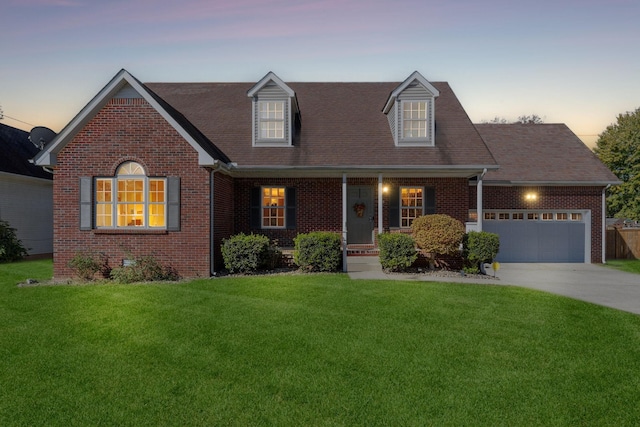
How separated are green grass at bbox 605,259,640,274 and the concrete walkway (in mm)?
613

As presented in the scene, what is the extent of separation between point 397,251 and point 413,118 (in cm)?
576

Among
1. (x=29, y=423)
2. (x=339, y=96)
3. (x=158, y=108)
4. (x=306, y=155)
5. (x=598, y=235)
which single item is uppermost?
(x=339, y=96)

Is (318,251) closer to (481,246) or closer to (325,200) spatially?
(325,200)

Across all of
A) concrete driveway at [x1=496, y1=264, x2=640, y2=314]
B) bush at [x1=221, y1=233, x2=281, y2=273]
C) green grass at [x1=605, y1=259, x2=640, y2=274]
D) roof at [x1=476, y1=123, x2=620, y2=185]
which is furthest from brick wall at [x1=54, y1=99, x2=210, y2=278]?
green grass at [x1=605, y1=259, x2=640, y2=274]

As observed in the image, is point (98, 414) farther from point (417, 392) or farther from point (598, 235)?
point (598, 235)

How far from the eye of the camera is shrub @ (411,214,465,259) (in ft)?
42.0

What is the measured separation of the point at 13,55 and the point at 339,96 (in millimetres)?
12876

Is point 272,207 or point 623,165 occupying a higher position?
point 623,165

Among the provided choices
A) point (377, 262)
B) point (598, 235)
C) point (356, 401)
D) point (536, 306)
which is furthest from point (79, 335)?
point (598, 235)

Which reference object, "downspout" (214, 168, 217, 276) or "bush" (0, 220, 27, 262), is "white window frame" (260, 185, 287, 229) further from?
"bush" (0, 220, 27, 262)

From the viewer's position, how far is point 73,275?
12242 millimetres

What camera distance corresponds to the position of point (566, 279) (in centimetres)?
1284

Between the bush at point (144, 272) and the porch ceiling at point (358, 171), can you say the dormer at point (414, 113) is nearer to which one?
the porch ceiling at point (358, 171)

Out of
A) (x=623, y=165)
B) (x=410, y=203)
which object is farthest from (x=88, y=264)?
(x=623, y=165)
